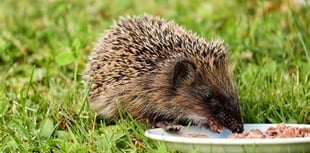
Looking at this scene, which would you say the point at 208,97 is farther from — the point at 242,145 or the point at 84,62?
the point at 84,62

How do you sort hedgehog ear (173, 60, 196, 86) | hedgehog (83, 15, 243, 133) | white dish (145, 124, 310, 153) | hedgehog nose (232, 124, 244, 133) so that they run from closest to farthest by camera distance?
white dish (145, 124, 310, 153)
hedgehog nose (232, 124, 244, 133)
hedgehog (83, 15, 243, 133)
hedgehog ear (173, 60, 196, 86)

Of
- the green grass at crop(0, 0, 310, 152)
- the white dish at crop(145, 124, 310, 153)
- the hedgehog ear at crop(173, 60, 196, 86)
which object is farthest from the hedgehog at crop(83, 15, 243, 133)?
the white dish at crop(145, 124, 310, 153)

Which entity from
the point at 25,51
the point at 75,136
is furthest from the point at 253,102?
the point at 25,51

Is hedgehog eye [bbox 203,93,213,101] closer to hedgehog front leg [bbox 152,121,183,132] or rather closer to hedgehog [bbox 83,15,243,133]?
hedgehog [bbox 83,15,243,133]

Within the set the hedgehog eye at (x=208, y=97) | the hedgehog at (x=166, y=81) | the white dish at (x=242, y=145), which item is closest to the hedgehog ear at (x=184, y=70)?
the hedgehog at (x=166, y=81)

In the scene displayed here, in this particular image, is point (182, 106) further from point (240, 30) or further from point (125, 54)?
point (240, 30)
